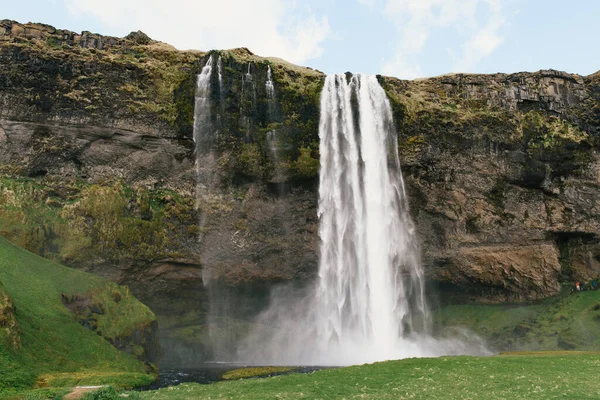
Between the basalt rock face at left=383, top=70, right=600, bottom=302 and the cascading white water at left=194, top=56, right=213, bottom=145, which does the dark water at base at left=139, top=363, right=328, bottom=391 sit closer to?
the cascading white water at left=194, top=56, right=213, bottom=145

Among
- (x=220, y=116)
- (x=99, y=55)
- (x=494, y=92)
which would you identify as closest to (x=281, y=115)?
(x=220, y=116)

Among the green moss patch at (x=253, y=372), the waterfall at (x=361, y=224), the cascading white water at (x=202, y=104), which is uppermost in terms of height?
the cascading white water at (x=202, y=104)

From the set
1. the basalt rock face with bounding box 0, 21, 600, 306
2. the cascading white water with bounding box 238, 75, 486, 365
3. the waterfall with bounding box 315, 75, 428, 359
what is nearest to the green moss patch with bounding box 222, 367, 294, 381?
the cascading white water with bounding box 238, 75, 486, 365

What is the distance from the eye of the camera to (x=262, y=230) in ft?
167

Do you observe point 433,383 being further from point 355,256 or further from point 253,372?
point 355,256

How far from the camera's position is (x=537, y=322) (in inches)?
2020

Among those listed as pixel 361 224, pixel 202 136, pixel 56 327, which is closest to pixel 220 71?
pixel 202 136

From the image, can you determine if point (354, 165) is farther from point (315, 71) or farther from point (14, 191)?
point (14, 191)

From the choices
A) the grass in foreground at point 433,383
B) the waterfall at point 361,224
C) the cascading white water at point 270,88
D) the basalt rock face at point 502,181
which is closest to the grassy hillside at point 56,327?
the grass in foreground at point 433,383

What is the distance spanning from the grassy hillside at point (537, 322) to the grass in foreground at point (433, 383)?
2488 cm

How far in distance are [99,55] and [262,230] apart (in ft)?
81.1

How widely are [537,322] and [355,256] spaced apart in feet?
69.3

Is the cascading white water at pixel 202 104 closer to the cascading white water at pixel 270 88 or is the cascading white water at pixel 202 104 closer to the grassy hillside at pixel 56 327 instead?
the cascading white water at pixel 270 88

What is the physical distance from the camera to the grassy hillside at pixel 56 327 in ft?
85.5
